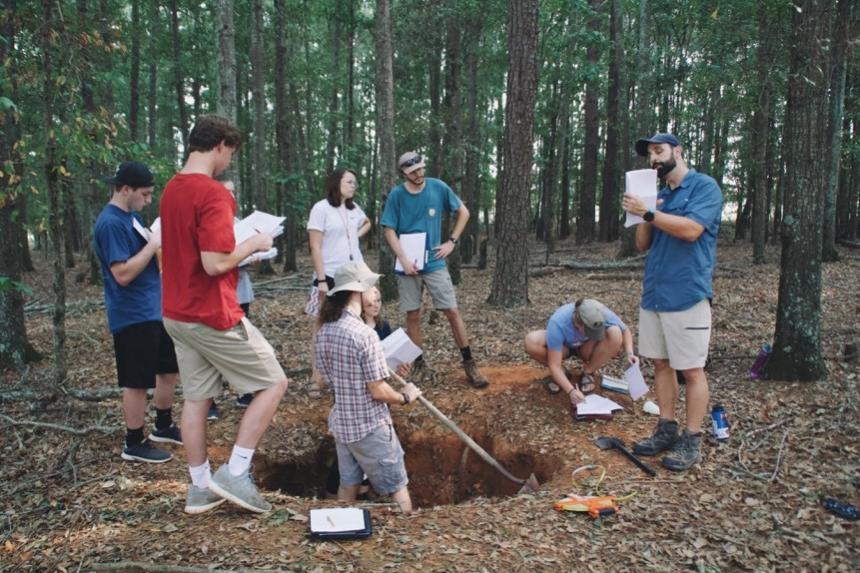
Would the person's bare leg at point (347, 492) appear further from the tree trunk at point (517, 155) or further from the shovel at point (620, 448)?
the tree trunk at point (517, 155)

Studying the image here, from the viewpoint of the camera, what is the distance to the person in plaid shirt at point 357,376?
137 inches

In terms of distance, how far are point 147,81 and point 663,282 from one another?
3046 centimetres

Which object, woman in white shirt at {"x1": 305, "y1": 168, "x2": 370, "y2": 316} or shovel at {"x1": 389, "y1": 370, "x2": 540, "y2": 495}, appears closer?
shovel at {"x1": 389, "y1": 370, "x2": 540, "y2": 495}

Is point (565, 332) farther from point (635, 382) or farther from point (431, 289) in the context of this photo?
point (431, 289)

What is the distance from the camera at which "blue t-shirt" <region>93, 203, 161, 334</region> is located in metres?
3.84

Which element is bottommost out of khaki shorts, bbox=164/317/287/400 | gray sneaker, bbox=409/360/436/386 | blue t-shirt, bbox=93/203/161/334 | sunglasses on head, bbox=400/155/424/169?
gray sneaker, bbox=409/360/436/386

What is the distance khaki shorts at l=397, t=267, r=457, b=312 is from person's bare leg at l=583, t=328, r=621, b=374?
141 centimetres

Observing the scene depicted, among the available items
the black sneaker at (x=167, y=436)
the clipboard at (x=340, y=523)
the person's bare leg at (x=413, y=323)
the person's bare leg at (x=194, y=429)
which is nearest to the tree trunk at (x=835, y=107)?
the person's bare leg at (x=413, y=323)

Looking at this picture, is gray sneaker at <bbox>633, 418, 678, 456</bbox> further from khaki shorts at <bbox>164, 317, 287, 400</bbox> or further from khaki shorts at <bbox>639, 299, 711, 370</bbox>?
khaki shorts at <bbox>164, 317, 287, 400</bbox>

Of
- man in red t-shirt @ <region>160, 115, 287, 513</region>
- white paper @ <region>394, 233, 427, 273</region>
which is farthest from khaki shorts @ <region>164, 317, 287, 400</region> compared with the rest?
white paper @ <region>394, 233, 427, 273</region>

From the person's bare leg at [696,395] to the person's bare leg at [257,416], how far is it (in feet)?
9.39

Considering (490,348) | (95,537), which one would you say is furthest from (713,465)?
(95,537)

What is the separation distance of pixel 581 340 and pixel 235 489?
3.24 m

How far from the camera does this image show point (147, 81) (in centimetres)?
2794
